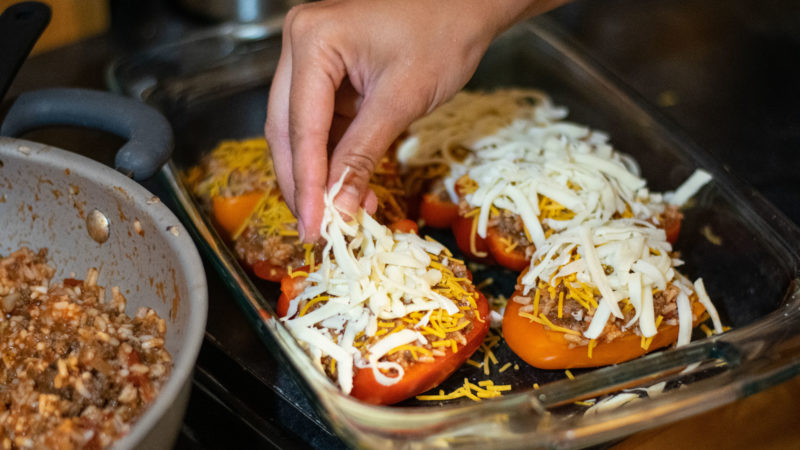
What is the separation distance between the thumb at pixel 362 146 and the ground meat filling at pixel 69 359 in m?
0.35

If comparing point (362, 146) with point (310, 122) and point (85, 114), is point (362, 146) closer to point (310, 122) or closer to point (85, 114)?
point (310, 122)

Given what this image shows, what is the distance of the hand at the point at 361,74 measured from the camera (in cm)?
112

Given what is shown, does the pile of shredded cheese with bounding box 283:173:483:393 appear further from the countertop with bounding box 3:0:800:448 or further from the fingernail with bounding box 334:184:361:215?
the countertop with bounding box 3:0:800:448

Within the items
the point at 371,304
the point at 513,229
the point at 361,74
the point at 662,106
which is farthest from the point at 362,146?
the point at 662,106

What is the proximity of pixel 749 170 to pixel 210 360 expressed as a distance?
1.39 meters

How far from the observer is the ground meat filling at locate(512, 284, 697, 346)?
1203 mm

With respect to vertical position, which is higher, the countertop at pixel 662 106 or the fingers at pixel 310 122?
the fingers at pixel 310 122

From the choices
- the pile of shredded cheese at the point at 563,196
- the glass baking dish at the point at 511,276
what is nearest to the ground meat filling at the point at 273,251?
the glass baking dish at the point at 511,276

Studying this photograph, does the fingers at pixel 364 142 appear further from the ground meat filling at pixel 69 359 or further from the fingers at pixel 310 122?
the ground meat filling at pixel 69 359

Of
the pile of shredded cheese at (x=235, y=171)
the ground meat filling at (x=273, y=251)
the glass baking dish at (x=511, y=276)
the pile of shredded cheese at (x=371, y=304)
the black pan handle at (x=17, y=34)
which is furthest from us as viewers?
the pile of shredded cheese at (x=235, y=171)

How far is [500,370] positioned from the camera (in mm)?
Result: 1255

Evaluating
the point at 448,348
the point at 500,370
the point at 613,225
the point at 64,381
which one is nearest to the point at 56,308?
the point at 64,381

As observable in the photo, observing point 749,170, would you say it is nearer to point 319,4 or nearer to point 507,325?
point 507,325

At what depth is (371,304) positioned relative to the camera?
114 cm
